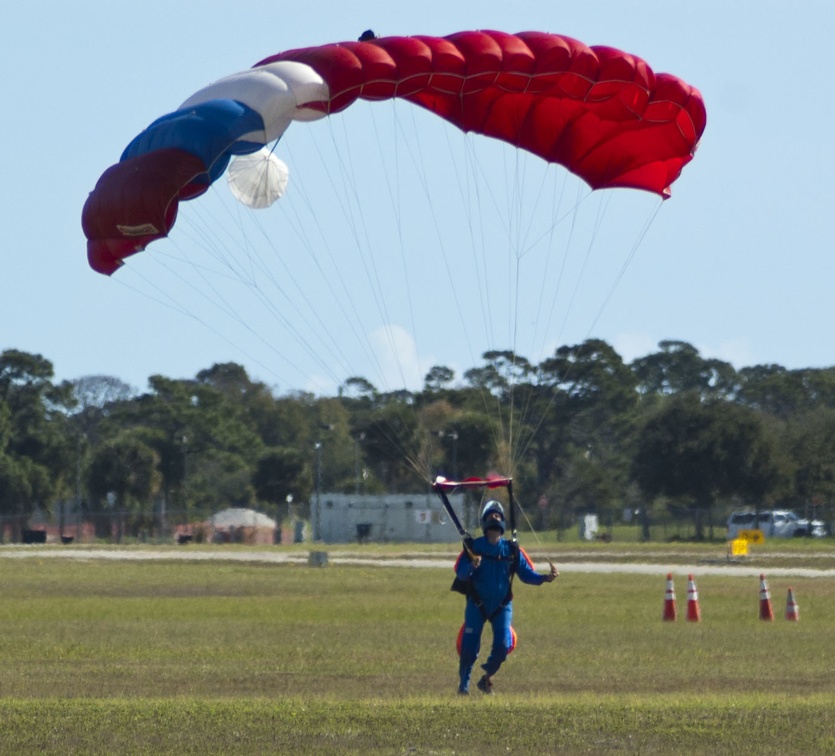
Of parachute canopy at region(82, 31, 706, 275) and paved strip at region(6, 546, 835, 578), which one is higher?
parachute canopy at region(82, 31, 706, 275)

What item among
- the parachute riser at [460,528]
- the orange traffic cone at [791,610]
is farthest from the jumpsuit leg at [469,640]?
the orange traffic cone at [791,610]

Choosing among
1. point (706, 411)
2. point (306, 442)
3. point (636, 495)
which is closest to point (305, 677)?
point (706, 411)

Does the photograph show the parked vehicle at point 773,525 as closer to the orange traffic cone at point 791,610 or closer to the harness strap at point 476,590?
the orange traffic cone at point 791,610

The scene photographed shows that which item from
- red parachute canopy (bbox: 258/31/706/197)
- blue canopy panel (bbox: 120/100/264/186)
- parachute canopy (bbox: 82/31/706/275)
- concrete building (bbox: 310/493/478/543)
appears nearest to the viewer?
blue canopy panel (bbox: 120/100/264/186)

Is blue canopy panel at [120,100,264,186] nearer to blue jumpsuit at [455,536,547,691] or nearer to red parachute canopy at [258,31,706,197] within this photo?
red parachute canopy at [258,31,706,197]

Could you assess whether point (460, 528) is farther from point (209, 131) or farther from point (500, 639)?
point (209, 131)

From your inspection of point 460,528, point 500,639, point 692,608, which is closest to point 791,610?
point 692,608

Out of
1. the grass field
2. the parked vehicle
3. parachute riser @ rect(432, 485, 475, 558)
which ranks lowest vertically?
the grass field

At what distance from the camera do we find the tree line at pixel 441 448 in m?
83.7

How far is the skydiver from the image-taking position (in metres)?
13.6

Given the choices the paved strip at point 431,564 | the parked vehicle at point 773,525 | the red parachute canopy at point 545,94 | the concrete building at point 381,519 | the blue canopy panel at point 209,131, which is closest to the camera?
the blue canopy panel at point 209,131

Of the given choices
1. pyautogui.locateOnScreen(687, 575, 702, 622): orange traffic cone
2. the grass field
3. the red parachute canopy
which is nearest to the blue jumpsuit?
the grass field

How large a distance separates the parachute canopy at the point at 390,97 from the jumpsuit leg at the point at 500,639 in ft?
16.7

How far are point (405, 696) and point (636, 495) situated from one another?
8824cm
